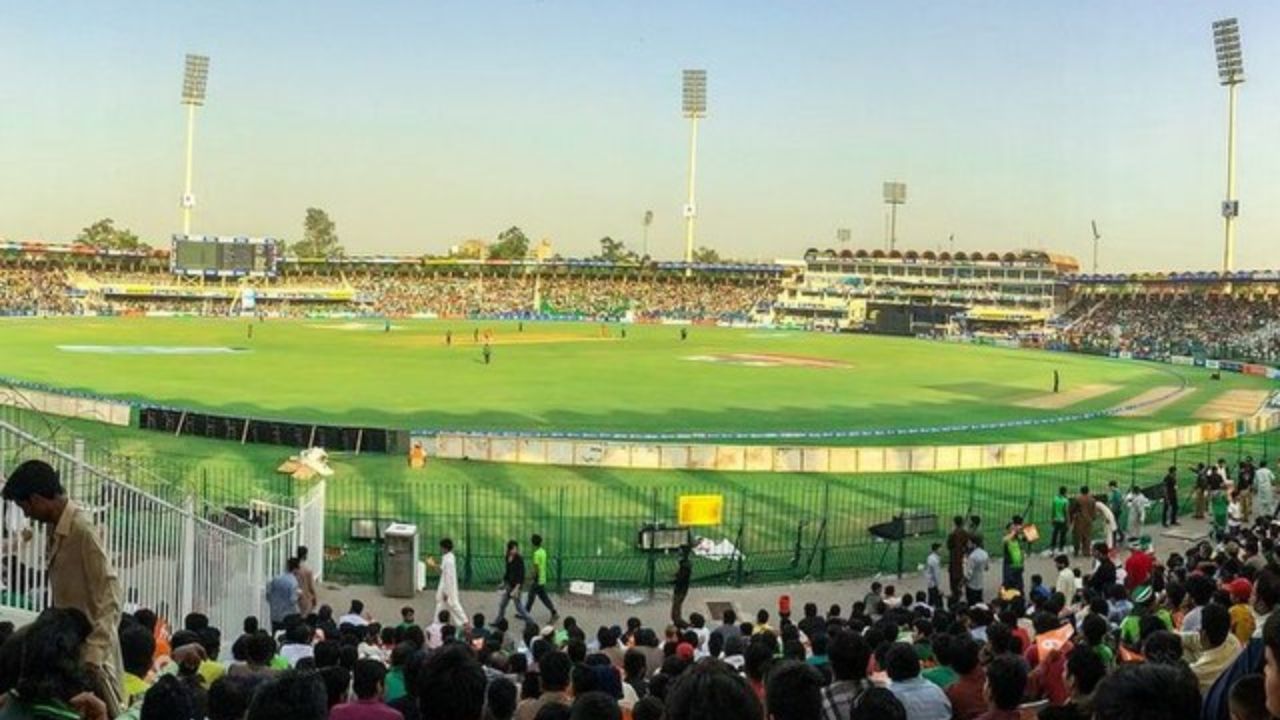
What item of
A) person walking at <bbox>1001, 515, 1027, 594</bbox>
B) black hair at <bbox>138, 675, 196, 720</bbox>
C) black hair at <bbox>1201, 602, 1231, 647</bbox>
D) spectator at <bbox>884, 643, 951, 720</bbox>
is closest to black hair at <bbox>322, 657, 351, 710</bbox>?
black hair at <bbox>138, 675, 196, 720</bbox>

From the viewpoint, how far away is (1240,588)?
34.4 ft

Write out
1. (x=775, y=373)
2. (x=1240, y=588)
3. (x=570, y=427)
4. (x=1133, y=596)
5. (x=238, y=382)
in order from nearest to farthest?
(x=1240, y=588) → (x=1133, y=596) → (x=570, y=427) → (x=238, y=382) → (x=775, y=373)

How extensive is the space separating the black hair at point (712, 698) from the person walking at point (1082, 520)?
1909 centimetres

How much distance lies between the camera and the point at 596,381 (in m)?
51.5

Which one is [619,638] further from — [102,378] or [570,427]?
[102,378]

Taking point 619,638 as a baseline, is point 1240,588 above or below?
above

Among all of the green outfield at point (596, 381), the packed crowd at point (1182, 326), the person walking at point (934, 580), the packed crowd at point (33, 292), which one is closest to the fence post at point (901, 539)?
the person walking at point (934, 580)

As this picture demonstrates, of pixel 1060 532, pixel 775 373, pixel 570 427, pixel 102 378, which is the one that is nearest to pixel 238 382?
pixel 102 378

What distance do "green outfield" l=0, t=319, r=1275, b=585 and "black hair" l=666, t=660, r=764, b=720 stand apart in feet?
26.5

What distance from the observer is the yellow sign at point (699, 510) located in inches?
799

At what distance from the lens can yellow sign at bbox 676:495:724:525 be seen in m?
20.3

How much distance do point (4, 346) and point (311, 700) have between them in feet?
227

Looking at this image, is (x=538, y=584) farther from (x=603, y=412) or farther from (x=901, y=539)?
(x=603, y=412)

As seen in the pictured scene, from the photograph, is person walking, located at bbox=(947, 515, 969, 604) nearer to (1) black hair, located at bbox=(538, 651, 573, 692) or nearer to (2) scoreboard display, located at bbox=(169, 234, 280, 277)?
(1) black hair, located at bbox=(538, 651, 573, 692)
